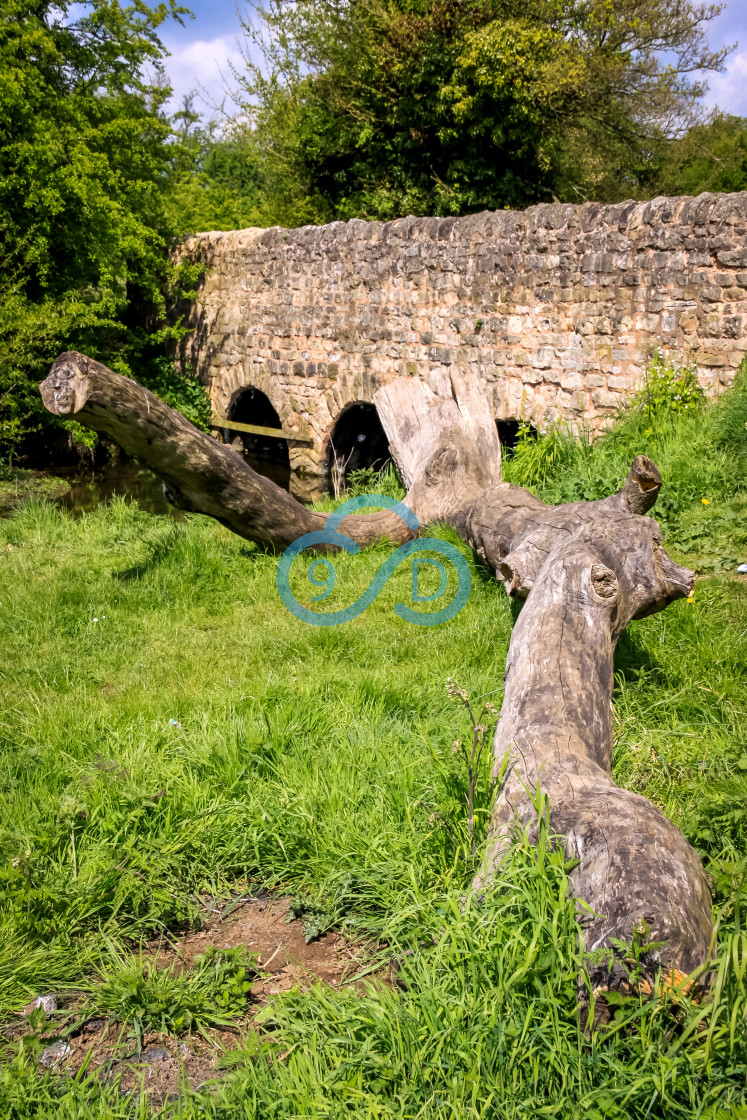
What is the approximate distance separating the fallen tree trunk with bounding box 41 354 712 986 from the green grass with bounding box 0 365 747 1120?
0.43 ft

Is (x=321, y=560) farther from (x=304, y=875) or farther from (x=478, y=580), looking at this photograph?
(x=304, y=875)

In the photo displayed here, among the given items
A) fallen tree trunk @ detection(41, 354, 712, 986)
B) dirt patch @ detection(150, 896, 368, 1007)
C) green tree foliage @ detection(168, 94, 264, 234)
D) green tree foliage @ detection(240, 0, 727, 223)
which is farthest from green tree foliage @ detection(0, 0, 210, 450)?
dirt patch @ detection(150, 896, 368, 1007)

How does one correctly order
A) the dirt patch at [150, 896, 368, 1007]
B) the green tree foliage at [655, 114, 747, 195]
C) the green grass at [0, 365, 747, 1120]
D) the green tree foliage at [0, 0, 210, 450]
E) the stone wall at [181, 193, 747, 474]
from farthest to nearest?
the green tree foliage at [655, 114, 747, 195], the green tree foliage at [0, 0, 210, 450], the stone wall at [181, 193, 747, 474], the dirt patch at [150, 896, 368, 1007], the green grass at [0, 365, 747, 1120]

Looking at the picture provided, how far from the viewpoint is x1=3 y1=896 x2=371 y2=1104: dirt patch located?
1892 mm

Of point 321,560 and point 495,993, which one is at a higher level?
point 321,560

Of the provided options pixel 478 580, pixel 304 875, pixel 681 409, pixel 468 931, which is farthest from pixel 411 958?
pixel 681 409

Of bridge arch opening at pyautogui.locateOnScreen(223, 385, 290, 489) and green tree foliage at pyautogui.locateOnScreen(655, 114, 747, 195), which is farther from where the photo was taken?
green tree foliage at pyautogui.locateOnScreen(655, 114, 747, 195)

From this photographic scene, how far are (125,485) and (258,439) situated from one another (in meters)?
3.18

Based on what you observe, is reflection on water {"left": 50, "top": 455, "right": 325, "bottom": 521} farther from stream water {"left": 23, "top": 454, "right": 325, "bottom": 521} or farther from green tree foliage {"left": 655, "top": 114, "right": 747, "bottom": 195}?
green tree foliage {"left": 655, "top": 114, "right": 747, "bottom": 195}

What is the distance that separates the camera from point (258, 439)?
13.8 m

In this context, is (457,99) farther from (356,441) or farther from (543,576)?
(543,576)

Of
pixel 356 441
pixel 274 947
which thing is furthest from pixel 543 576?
pixel 356 441

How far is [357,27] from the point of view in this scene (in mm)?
13141

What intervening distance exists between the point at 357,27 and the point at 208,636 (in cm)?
1244
